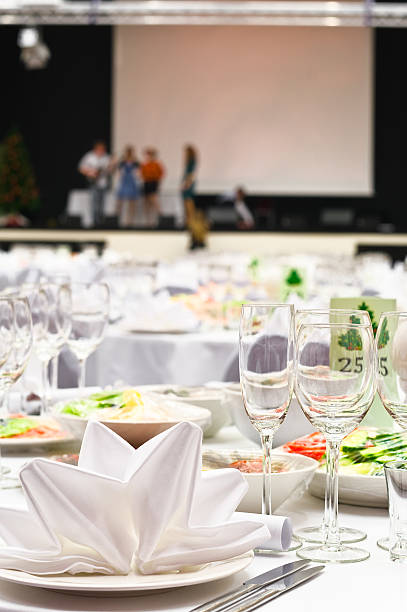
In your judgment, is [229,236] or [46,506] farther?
[229,236]

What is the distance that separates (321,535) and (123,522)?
0.81ft

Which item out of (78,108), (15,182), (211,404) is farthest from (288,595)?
(78,108)

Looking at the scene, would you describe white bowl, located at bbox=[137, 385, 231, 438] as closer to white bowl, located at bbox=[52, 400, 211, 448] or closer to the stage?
white bowl, located at bbox=[52, 400, 211, 448]

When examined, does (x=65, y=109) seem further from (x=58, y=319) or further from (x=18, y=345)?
(x=18, y=345)

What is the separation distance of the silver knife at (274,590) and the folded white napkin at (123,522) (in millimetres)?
43

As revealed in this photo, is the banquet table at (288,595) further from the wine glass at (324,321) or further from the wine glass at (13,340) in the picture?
the wine glass at (13,340)

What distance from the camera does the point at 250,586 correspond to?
0.89 metres

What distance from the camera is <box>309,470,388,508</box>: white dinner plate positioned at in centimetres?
115

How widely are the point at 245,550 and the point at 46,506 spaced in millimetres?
182

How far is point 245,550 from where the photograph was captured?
91 centimetres

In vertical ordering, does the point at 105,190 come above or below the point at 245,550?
above

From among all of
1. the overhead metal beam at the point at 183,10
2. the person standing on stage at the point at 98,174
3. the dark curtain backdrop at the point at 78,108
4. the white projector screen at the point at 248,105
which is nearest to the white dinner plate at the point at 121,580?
the overhead metal beam at the point at 183,10

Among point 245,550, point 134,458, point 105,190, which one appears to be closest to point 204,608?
point 245,550

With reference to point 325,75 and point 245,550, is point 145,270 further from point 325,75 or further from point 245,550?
point 325,75
